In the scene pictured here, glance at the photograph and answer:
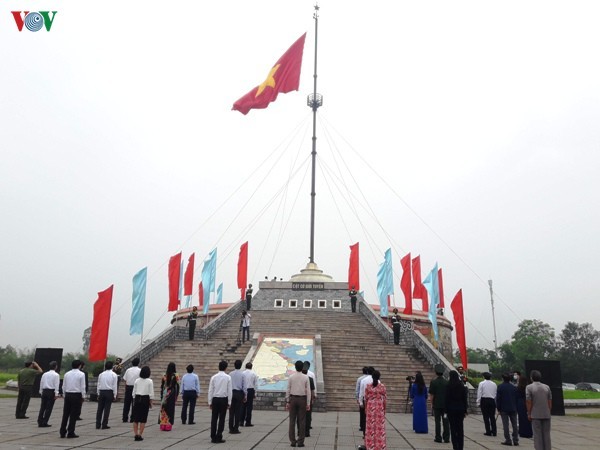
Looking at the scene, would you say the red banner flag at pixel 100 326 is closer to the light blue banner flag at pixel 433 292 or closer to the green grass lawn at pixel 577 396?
the light blue banner flag at pixel 433 292

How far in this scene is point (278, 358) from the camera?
1792 cm

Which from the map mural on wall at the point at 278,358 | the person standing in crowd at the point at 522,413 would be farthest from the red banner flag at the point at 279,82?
the person standing in crowd at the point at 522,413

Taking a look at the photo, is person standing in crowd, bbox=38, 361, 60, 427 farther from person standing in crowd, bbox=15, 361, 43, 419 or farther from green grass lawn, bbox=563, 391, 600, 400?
green grass lawn, bbox=563, 391, 600, 400

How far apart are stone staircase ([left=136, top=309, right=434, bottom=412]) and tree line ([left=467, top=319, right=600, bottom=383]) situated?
106 ft

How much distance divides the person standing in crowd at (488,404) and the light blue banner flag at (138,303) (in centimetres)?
1541

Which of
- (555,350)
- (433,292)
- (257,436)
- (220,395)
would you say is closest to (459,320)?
(433,292)

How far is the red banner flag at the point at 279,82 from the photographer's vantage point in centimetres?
2603

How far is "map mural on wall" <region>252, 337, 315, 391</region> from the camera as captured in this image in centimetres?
1576

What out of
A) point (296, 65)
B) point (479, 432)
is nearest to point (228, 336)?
point (479, 432)

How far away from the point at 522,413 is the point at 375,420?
Result: 5.30 metres

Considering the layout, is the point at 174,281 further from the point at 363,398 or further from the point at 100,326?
the point at 363,398

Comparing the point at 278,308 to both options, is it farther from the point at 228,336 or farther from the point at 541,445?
the point at 541,445

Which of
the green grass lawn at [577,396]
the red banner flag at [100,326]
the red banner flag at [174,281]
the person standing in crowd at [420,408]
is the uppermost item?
the red banner flag at [174,281]

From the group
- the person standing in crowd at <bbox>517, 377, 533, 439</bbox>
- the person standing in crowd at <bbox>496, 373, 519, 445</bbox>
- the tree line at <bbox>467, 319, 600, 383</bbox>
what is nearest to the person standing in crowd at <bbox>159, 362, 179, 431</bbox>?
the person standing in crowd at <bbox>496, 373, 519, 445</bbox>
